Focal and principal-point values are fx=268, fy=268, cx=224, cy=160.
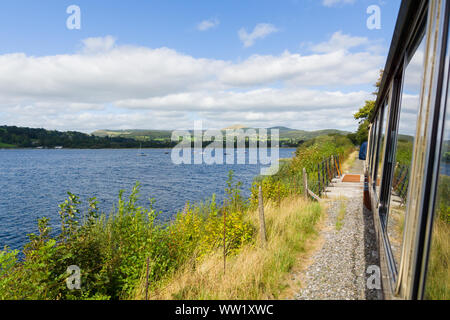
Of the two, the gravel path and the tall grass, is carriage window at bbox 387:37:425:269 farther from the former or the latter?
the tall grass

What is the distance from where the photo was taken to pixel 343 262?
4.33m

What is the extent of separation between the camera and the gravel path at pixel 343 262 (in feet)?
11.3

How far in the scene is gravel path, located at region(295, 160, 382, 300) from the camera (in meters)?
3.44

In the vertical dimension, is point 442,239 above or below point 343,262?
above

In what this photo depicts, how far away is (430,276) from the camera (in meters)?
1.31

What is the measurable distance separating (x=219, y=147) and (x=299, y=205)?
3905 inches

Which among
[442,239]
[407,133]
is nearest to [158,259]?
[407,133]

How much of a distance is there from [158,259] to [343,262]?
10.4 feet

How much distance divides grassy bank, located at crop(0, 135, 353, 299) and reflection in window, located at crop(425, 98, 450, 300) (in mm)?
2546

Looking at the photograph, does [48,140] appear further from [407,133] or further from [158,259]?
[407,133]

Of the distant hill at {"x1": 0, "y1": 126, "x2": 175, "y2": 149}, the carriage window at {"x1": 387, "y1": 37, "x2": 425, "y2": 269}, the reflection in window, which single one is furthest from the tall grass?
the distant hill at {"x1": 0, "y1": 126, "x2": 175, "y2": 149}

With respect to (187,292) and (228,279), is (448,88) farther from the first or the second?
(187,292)
